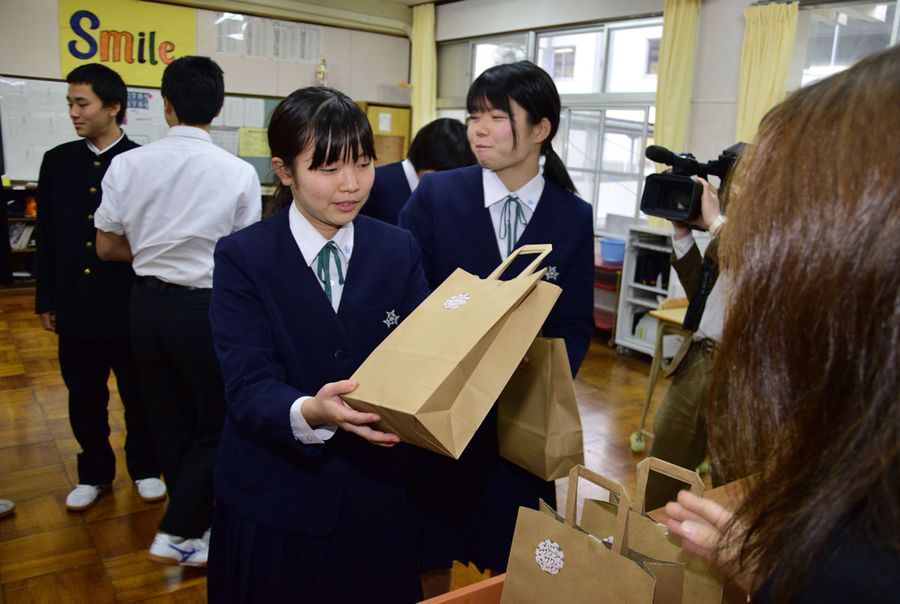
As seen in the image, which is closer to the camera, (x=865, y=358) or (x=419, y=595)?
(x=865, y=358)

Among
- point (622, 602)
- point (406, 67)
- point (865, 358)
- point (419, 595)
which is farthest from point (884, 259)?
point (406, 67)

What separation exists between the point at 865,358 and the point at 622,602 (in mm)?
482

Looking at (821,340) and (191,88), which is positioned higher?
(191,88)

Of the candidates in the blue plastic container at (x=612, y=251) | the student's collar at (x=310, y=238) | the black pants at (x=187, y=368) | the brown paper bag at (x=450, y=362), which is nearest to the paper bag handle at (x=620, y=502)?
the brown paper bag at (x=450, y=362)

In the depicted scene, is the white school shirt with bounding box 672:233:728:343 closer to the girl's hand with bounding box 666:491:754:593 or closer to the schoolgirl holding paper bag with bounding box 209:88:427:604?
the schoolgirl holding paper bag with bounding box 209:88:427:604

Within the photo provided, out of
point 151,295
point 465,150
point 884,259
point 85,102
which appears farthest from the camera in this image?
point 465,150

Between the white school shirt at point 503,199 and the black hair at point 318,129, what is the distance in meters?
0.51

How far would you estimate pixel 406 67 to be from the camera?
25.5 feet

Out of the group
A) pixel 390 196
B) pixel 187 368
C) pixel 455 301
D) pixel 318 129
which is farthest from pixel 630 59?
pixel 455 301

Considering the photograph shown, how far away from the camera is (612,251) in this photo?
5441mm

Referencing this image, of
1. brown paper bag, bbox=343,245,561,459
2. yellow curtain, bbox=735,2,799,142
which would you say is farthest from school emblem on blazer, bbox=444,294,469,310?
yellow curtain, bbox=735,2,799,142

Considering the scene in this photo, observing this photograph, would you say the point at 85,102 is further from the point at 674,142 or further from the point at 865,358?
the point at 674,142

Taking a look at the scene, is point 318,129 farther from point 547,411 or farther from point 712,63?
point 712,63

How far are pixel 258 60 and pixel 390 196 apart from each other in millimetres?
4759
